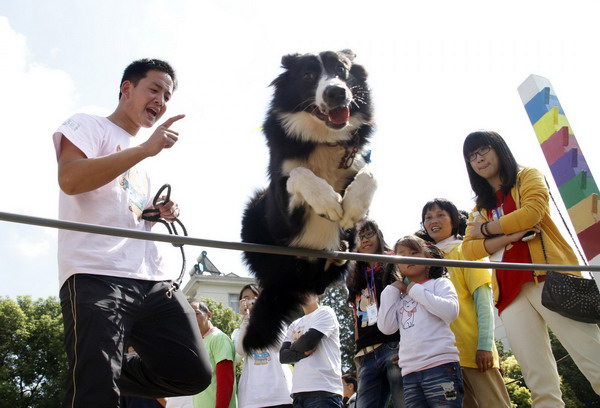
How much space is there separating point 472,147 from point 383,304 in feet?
4.24

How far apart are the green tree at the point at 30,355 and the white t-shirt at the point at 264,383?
21.1 metres

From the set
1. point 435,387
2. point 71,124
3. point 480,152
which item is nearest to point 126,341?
point 71,124

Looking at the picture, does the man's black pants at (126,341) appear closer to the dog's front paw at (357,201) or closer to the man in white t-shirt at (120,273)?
the man in white t-shirt at (120,273)

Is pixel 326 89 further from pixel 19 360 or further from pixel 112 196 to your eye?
pixel 19 360

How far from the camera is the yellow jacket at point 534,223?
3.33 metres

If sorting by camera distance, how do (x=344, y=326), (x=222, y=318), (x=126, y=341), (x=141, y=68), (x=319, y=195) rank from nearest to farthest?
(x=126, y=341)
(x=319, y=195)
(x=141, y=68)
(x=344, y=326)
(x=222, y=318)

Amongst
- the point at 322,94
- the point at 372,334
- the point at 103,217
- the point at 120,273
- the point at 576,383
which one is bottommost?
the point at 576,383

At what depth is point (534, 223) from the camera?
3.33 m

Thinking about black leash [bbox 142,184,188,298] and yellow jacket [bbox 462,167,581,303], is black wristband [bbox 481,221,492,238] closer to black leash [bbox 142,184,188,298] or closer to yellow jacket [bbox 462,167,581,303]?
yellow jacket [bbox 462,167,581,303]

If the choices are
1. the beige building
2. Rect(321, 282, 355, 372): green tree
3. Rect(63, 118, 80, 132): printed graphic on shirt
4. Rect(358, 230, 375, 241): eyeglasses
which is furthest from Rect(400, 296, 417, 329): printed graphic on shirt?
the beige building

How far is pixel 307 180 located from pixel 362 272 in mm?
1623

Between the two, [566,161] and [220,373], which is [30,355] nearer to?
[220,373]

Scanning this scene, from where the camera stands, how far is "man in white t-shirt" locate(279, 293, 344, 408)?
13.7ft

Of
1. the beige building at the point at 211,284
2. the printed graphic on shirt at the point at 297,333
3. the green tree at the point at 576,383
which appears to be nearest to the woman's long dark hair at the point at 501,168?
the printed graphic on shirt at the point at 297,333
